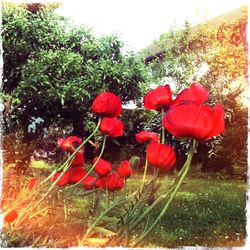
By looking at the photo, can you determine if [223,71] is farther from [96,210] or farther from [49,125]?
[96,210]

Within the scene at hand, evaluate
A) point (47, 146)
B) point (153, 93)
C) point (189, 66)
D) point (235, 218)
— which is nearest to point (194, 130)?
point (153, 93)

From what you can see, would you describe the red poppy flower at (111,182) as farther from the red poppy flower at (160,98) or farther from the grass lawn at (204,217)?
the grass lawn at (204,217)

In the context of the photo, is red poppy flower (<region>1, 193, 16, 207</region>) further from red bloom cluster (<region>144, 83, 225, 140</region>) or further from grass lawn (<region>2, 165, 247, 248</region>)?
grass lawn (<region>2, 165, 247, 248</region>)

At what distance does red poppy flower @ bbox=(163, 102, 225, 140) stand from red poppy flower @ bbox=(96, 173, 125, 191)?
0.67 feet

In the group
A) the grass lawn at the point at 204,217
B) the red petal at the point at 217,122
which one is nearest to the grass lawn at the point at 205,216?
the grass lawn at the point at 204,217

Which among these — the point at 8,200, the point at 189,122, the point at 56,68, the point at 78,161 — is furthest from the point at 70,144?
the point at 56,68

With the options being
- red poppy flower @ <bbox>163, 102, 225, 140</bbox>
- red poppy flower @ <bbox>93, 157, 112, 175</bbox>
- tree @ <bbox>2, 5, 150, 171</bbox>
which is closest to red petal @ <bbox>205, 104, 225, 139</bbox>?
red poppy flower @ <bbox>163, 102, 225, 140</bbox>

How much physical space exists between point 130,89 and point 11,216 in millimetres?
2348

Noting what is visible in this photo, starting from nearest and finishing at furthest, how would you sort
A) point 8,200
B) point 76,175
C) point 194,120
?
1. point 194,120
2. point 8,200
3. point 76,175

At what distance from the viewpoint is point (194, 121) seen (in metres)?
0.66

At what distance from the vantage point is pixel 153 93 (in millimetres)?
796

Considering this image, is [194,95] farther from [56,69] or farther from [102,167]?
[56,69]

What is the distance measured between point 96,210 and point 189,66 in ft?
9.58

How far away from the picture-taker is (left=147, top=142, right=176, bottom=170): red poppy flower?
0.71m
